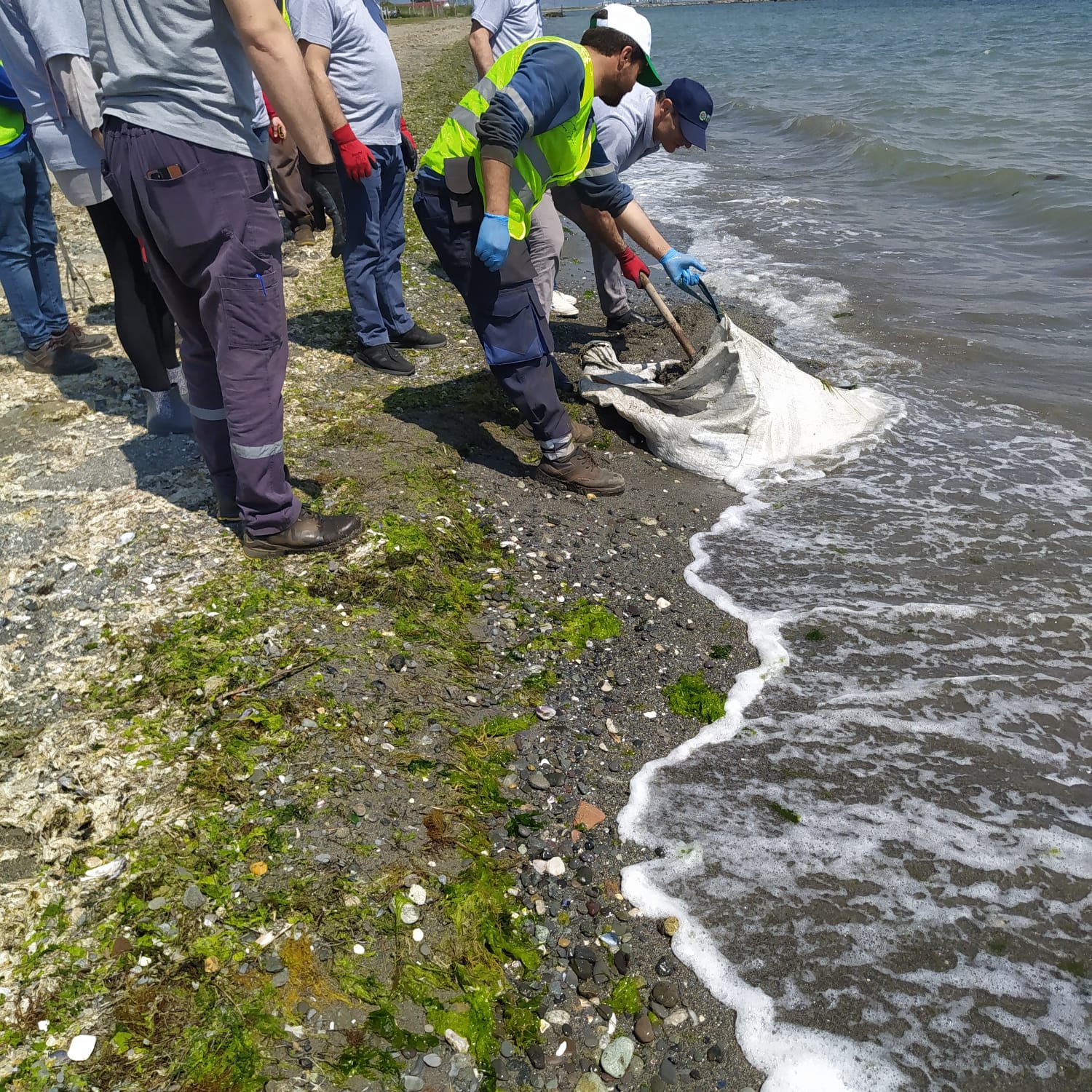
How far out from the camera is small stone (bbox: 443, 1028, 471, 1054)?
179 centimetres

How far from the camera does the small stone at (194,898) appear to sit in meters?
1.94

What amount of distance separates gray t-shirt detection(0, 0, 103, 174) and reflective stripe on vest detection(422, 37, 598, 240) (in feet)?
4.73

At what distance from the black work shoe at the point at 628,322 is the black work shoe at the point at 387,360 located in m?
1.64

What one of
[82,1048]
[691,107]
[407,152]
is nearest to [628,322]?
[691,107]

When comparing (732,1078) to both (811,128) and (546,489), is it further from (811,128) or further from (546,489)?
(811,128)

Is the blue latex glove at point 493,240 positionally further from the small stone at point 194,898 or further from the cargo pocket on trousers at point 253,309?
the small stone at point 194,898

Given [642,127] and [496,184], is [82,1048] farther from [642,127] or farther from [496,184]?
[642,127]

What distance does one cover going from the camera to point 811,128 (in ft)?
47.3

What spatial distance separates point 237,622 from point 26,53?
273 cm

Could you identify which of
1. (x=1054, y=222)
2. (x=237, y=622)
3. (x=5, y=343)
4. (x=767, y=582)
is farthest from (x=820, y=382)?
(x=1054, y=222)

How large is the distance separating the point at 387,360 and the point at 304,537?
2.16m

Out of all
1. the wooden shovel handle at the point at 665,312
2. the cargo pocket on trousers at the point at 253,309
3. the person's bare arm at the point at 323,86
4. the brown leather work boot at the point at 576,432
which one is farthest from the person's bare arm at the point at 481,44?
the cargo pocket on trousers at the point at 253,309

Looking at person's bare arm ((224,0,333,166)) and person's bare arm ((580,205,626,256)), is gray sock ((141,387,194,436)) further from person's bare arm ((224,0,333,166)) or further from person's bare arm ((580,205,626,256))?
person's bare arm ((580,205,626,256))

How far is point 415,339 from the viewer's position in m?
5.44
